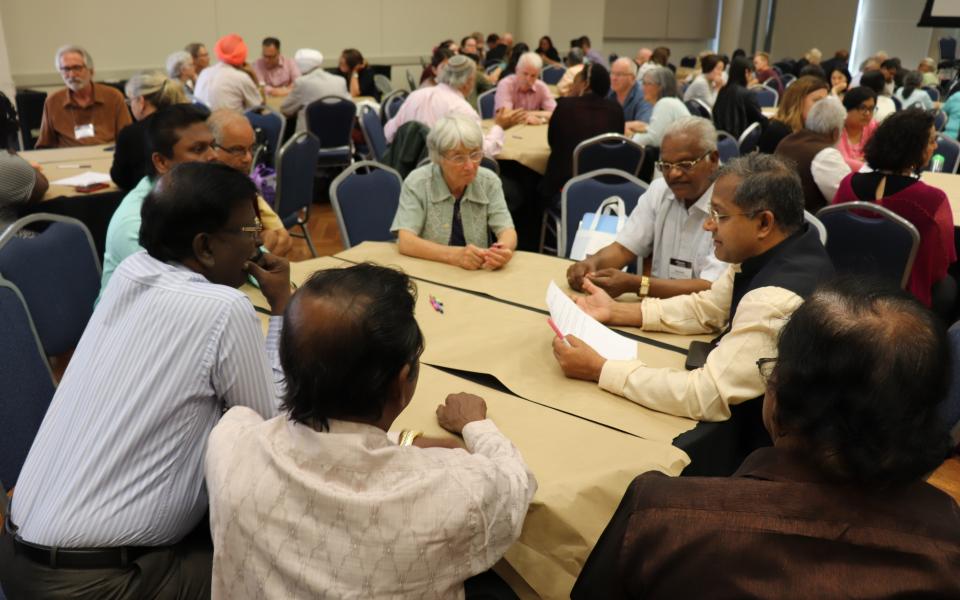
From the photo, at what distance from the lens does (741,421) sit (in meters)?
1.81

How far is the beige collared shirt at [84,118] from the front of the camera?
5441 mm

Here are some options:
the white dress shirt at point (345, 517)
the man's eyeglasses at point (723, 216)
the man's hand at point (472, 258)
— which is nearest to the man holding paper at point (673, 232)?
the man's hand at point (472, 258)

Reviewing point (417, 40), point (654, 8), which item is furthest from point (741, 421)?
point (654, 8)

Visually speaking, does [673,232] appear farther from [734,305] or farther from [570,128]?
[570,128]

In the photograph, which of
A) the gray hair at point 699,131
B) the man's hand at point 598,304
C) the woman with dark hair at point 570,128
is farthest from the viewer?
the woman with dark hair at point 570,128

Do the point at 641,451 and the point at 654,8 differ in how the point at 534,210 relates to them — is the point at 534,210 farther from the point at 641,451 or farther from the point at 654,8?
the point at 654,8

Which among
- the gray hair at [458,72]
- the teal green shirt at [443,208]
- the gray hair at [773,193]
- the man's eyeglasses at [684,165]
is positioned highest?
the gray hair at [458,72]

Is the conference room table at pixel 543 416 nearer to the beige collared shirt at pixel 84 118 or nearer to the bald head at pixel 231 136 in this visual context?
the bald head at pixel 231 136

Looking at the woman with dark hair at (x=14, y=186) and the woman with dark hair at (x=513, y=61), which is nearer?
the woman with dark hair at (x=14, y=186)

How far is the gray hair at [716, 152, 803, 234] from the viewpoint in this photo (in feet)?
6.18

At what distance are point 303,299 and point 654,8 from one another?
1788 centimetres

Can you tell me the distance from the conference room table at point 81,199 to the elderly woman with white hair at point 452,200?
73.7 inches

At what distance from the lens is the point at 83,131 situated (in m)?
5.45

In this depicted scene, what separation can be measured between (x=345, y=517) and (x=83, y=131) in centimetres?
540
